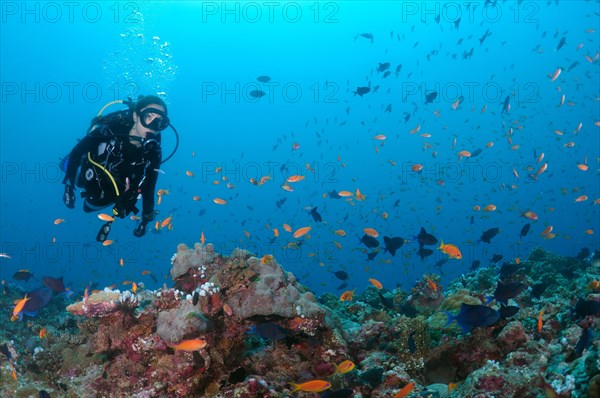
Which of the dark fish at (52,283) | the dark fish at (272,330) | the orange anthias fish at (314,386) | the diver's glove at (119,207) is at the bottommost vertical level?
the dark fish at (52,283)

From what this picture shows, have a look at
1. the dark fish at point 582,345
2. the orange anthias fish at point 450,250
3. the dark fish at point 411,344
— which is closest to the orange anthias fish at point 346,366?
the dark fish at point 411,344

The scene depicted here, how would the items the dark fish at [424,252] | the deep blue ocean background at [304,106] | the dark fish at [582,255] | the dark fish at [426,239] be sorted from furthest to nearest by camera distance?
the deep blue ocean background at [304,106] < the dark fish at [582,255] < the dark fish at [424,252] < the dark fish at [426,239]

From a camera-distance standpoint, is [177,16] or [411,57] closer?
[177,16]

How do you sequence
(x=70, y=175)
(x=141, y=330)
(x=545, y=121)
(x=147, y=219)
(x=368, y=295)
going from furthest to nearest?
(x=545, y=121) < (x=368, y=295) < (x=147, y=219) < (x=70, y=175) < (x=141, y=330)

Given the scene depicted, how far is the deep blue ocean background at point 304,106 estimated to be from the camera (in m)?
61.1

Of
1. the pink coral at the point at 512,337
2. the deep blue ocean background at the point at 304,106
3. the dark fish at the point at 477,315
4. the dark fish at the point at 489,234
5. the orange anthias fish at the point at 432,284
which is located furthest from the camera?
the deep blue ocean background at the point at 304,106

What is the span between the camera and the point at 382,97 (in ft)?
300

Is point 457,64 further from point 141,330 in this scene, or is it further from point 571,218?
point 141,330

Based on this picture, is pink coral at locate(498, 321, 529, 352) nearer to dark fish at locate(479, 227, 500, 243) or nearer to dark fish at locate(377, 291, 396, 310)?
dark fish at locate(377, 291, 396, 310)

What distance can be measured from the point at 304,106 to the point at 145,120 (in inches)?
3884

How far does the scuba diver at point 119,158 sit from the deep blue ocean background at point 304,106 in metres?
34.1

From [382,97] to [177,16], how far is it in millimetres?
48600

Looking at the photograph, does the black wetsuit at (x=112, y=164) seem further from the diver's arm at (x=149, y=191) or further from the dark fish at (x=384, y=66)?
the dark fish at (x=384, y=66)

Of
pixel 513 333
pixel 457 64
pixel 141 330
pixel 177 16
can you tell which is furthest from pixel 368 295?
pixel 457 64
